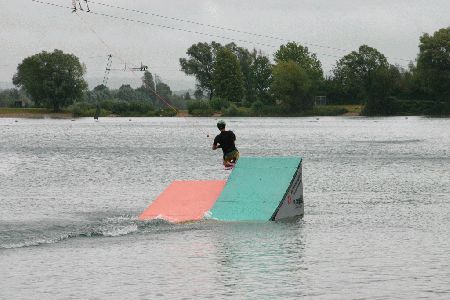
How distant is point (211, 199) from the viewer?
81.4ft

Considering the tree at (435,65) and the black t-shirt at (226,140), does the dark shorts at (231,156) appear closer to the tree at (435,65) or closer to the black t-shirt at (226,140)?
the black t-shirt at (226,140)

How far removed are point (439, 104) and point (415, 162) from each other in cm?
14737

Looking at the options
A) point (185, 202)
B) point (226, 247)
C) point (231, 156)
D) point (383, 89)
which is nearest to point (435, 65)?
point (383, 89)

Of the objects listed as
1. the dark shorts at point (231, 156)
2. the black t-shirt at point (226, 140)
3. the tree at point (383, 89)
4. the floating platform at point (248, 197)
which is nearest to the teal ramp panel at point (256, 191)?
the floating platform at point (248, 197)

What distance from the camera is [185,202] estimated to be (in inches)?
986

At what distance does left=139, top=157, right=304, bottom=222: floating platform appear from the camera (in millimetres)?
23719

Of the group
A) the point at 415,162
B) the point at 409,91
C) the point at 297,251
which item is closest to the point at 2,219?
the point at 297,251

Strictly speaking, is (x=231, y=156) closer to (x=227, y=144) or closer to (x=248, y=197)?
(x=227, y=144)

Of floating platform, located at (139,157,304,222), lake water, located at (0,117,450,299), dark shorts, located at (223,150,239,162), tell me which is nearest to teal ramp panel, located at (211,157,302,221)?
floating platform, located at (139,157,304,222)

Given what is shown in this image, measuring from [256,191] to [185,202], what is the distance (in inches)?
83.7

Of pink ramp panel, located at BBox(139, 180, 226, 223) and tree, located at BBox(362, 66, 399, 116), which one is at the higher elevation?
tree, located at BBox(362, 66, 399, 116)

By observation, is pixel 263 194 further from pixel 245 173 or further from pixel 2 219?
pixel 2 219

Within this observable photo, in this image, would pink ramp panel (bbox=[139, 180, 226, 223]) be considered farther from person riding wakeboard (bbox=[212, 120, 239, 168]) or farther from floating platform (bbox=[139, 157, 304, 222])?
person riding wakeboard (bbox=[212, 120, 239, 168])

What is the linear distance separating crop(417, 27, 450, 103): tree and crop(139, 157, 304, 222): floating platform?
168827 mm
